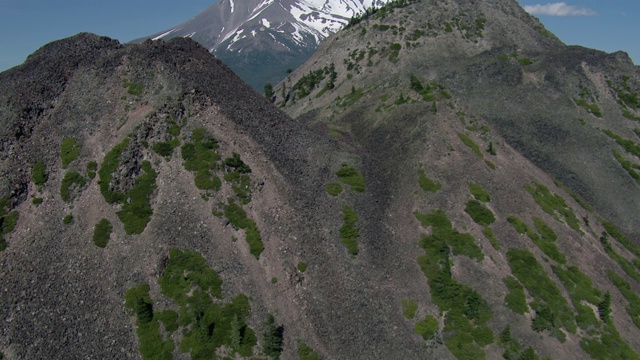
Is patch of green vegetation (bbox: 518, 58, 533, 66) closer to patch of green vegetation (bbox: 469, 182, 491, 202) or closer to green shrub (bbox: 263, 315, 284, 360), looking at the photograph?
patch of green vegetation (bbox: 469, 182, 491, 202)

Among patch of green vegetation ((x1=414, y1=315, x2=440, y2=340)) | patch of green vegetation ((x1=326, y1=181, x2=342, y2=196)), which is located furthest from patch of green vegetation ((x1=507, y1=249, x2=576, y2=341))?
patch of green vegetation ((x1=326, y1=181, x2=342, y2=196))

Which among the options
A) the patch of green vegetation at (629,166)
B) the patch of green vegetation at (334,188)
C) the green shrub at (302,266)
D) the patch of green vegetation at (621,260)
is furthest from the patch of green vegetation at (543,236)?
the patch of green vegetation at (629,166)

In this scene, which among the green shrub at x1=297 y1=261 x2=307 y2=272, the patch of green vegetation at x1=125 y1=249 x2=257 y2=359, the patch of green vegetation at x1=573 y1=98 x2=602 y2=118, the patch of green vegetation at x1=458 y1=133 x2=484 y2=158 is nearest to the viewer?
the patch of green vegetation at x1=125 y1=249 x2=257 y2=359

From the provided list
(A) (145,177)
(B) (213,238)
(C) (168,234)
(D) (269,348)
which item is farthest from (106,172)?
(D) (269,348)

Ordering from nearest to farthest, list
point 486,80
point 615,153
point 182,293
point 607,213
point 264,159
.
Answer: point 182,293 → point 264,159 → point 607,213 → point 615,153 → point 486,80

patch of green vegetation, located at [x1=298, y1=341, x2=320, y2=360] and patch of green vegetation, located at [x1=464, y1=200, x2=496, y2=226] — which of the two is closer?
patch of green vegetation, located at [x1=298, y1=341, x2=320, y2=360]

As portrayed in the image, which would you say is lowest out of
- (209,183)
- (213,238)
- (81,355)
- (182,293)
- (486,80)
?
(81,355)

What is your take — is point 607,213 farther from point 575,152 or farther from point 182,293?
point 182,293
